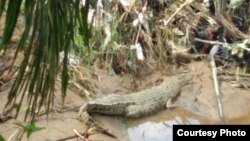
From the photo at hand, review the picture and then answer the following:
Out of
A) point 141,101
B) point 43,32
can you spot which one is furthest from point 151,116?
point 43,32

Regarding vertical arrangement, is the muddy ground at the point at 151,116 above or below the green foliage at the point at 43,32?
below

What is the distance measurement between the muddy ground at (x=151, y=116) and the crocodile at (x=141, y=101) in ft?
0.20

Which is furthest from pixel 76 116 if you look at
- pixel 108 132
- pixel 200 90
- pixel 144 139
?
pixel 200 90

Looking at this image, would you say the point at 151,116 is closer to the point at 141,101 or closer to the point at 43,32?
the point at 141,101

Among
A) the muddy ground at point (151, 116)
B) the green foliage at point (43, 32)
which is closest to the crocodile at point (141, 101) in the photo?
the muddy ground at point (151, 116)

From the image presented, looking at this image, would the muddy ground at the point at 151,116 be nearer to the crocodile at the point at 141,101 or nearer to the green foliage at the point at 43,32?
the crocodile at the point at 141,101

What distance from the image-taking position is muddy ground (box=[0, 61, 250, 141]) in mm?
3633

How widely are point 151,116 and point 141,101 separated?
0.17m

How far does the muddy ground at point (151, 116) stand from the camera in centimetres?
363

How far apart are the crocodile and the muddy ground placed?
6cm

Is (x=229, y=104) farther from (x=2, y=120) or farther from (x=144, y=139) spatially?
(x=2, y=120)

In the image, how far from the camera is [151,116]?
4.41 meters

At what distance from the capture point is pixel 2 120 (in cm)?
350

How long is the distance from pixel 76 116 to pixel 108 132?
0.31 m
